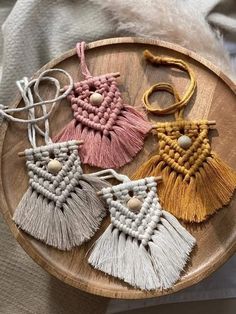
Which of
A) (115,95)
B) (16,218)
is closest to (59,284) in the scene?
(16,218)

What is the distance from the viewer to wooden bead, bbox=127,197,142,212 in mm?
784

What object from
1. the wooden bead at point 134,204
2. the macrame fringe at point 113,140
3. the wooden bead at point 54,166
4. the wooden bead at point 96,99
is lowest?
the wooden bead at point 54,166

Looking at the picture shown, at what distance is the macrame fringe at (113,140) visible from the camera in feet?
2.67

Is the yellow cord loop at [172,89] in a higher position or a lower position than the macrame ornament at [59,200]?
higher

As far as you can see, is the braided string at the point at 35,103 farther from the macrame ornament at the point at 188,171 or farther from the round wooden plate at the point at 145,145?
the macrame ornament at the point at 188,171

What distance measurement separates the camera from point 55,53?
1.00m

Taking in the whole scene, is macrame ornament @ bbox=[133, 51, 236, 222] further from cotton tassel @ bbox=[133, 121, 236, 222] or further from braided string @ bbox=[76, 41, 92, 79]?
braided string @ bbox=[76, 41, 92, 79]

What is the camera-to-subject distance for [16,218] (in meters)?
0.80

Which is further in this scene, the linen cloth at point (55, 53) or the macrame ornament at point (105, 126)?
the linen cloth at point (55, 53)

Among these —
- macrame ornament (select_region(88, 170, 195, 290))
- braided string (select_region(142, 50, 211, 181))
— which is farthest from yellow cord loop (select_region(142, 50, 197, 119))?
macrame ornament (select_region(88, 170, 195, 290))

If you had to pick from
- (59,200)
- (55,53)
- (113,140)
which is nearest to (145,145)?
(113,140)

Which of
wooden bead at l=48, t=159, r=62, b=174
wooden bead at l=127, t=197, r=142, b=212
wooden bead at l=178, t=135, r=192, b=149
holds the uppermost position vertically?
wooden bead at l=178, t=135, r=192, b=149

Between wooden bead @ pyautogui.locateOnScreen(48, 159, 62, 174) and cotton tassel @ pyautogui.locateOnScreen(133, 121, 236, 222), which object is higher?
cotton tassel @ pyautogui.locateOnScreen(133, 121, 236, 222)

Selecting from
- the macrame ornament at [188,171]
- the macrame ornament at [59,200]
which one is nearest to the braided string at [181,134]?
the macrame ornament at [188,171]
